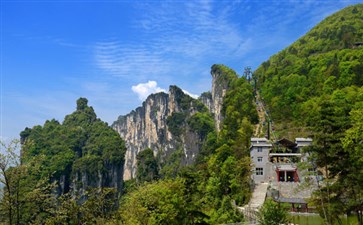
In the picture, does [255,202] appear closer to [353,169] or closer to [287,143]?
[287,143]

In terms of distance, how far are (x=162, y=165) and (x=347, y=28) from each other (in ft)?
225

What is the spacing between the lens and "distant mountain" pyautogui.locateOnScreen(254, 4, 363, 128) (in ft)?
187

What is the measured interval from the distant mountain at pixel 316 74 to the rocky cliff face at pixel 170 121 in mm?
24364

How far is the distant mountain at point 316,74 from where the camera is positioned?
56.9 meters

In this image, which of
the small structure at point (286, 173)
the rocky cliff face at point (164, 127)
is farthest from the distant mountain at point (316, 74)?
the rocky cliff face at point (164, 127)

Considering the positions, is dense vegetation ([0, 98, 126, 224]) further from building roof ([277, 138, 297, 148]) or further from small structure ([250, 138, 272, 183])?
building roof ([277, 138, 297, 148])

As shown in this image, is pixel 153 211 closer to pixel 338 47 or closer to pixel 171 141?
pixel 338 47

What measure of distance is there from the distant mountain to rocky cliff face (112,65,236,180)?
24.4 metres

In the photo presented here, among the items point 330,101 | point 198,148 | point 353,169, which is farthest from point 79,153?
point 353,169

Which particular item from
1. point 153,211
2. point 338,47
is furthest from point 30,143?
point 338,47

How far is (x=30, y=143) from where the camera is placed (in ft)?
51.6

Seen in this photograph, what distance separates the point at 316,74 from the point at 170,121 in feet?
207

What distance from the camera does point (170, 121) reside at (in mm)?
120875

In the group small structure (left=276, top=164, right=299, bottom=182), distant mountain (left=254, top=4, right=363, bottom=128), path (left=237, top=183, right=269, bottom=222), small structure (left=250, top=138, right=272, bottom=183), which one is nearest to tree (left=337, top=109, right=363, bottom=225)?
path (left=237, top=183, right=269, bottom=222)
